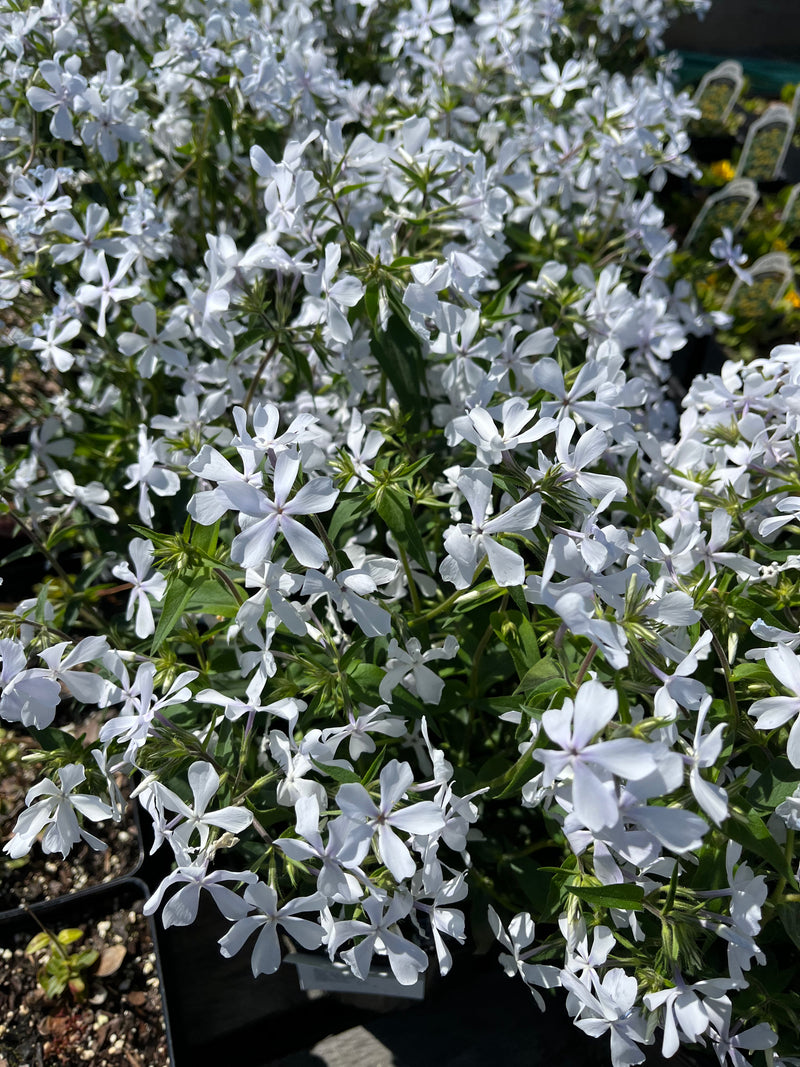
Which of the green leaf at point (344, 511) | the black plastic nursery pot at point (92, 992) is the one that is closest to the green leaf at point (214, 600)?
the green leaf at point (344, 511)

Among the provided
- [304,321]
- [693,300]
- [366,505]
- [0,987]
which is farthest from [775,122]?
[0,987]

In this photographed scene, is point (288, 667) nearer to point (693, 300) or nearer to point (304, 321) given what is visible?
point (304, 321)

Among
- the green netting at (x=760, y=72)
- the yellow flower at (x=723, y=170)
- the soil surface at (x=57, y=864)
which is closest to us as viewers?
the soil surface at (x=57, y=864)

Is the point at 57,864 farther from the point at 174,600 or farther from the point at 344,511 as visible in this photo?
the point at 344,511

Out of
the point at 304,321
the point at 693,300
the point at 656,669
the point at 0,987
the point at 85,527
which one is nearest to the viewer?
the point at 656,669

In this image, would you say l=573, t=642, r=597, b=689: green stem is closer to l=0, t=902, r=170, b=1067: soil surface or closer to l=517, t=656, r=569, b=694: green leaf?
l=517, t=656, r=569, b=694: green leaf

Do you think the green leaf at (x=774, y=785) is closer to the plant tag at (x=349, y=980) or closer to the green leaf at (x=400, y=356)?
the plant tag at (x=349, y=980)

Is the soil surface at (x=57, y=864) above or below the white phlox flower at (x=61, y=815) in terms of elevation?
below
